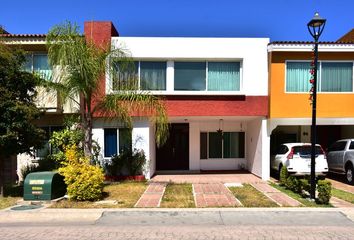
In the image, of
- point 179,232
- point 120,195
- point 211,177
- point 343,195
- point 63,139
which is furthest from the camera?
point 211,177

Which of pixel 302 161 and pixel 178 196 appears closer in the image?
pixel 178 196

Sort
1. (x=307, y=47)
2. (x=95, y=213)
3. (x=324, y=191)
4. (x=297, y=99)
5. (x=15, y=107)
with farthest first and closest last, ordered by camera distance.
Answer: (x=297, y=99), (x=307, y=47), (x=15, y=107), (x=324, y=191), (x=95, y=213)

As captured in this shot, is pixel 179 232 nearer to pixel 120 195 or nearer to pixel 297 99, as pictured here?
pixel 120 195

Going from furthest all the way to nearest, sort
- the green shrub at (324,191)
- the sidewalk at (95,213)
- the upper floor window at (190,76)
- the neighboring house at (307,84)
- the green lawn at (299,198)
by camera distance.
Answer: the upper floor window at (190,76)
the neighboring house at (307,84)
the green lawn at (299,198)
the green shrub at (324,191)
the sidewalk at (95,213)

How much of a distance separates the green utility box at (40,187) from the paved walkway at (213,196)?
14.3 ft

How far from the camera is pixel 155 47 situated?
1627 cm

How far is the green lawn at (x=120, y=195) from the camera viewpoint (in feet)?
35.4

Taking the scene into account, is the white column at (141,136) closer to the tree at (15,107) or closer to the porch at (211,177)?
the porch at (211,177)

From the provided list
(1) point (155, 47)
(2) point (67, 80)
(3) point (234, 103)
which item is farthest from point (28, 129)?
(3) point (234, 103)

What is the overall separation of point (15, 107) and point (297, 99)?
11.1m

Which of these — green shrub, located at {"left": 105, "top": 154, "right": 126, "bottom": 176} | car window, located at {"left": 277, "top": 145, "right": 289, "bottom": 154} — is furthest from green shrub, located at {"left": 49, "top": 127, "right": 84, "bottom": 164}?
car window, located at {"left": 277, "top": 145, "right": 289, "bottom": 154}

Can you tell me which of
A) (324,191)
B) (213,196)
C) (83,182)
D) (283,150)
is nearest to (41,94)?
(83,182)

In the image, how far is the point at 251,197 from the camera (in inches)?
478

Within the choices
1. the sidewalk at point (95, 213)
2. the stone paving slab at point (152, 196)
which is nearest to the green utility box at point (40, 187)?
the sidewalk at point (95, 213)
